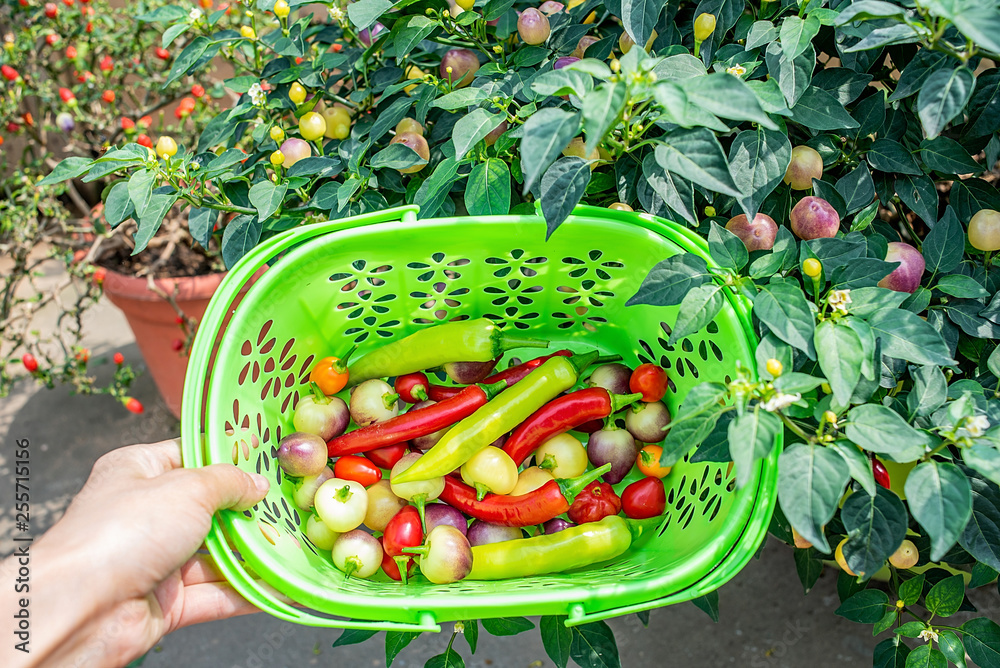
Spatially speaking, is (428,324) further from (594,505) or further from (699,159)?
(699,159)

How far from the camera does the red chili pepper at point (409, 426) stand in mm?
1116

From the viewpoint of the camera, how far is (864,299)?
73 centimetres

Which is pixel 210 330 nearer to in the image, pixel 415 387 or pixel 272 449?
pixel 272 449

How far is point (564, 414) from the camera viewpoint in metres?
1.12

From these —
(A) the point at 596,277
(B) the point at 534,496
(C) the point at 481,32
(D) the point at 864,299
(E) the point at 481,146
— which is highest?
(C) the point at 481,32

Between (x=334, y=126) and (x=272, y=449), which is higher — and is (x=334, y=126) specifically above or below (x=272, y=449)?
above

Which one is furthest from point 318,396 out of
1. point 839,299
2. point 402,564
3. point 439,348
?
point 839,299

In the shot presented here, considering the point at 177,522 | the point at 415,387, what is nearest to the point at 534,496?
the point at 415,387

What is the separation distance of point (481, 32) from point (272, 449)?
71 centimetres

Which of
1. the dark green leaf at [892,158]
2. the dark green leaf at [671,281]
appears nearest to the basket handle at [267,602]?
the dark green leaf at [671,281]

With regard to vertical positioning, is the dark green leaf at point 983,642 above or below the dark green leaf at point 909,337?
below

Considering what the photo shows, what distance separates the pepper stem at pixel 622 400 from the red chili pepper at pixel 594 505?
0.43 feet

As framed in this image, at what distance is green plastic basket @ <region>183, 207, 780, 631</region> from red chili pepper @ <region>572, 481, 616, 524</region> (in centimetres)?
7

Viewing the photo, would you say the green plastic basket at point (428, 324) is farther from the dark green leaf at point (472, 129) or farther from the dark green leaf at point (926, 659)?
the dark green leaf at point (926, 659)
